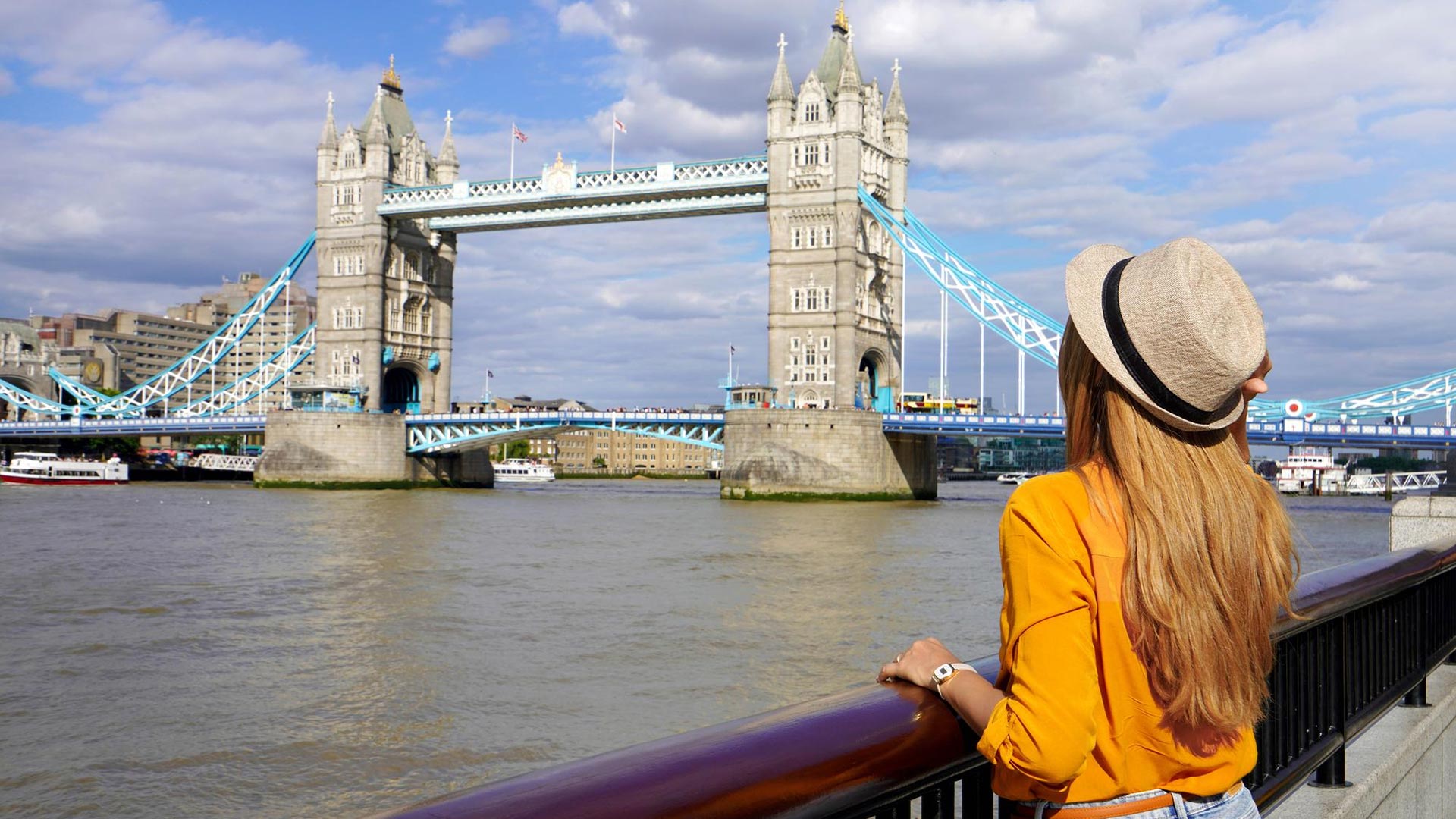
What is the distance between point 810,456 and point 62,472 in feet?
95.7

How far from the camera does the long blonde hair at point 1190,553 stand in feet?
4.72

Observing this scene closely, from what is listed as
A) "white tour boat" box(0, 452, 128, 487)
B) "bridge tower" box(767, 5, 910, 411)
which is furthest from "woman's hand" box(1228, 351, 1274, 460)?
"white tour boat" box(0, 452, 128, 487)

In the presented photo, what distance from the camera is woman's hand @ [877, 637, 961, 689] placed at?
157 cm

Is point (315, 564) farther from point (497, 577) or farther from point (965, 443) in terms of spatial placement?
point (965, 443)

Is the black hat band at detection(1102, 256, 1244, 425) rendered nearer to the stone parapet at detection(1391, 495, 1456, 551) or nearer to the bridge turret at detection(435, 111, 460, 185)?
the stone parapet at detection(1391, 495, 1456, 551)

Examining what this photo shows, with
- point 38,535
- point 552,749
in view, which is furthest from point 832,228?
point 552,749

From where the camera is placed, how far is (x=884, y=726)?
1439mm

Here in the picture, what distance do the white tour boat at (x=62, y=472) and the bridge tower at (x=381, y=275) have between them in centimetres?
951

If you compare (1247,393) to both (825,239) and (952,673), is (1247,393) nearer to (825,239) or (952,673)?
(952,673)

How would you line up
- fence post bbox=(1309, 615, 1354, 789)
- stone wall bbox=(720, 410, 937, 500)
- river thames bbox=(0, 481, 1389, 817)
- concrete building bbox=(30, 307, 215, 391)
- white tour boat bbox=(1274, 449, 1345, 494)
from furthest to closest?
concrete building bbox=(30, 307, 215, 391), white tour boat bbox=(1274, 449, 1345, 494), stone wall bbox=(720, 410, 937, 500), river thames bbox=(0, 481, 1389, 817), fence post bbox=(1309, 615, 1354, 789)

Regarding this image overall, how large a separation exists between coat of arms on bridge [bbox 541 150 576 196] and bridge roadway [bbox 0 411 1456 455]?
7.33m

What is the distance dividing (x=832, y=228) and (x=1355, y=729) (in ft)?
120

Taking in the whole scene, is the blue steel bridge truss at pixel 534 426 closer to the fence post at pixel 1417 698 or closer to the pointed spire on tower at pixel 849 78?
the pointed spire on tower at pixel 849 78

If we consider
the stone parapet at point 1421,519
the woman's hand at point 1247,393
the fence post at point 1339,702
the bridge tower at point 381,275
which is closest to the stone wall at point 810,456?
the bridge tower at point 381,275
